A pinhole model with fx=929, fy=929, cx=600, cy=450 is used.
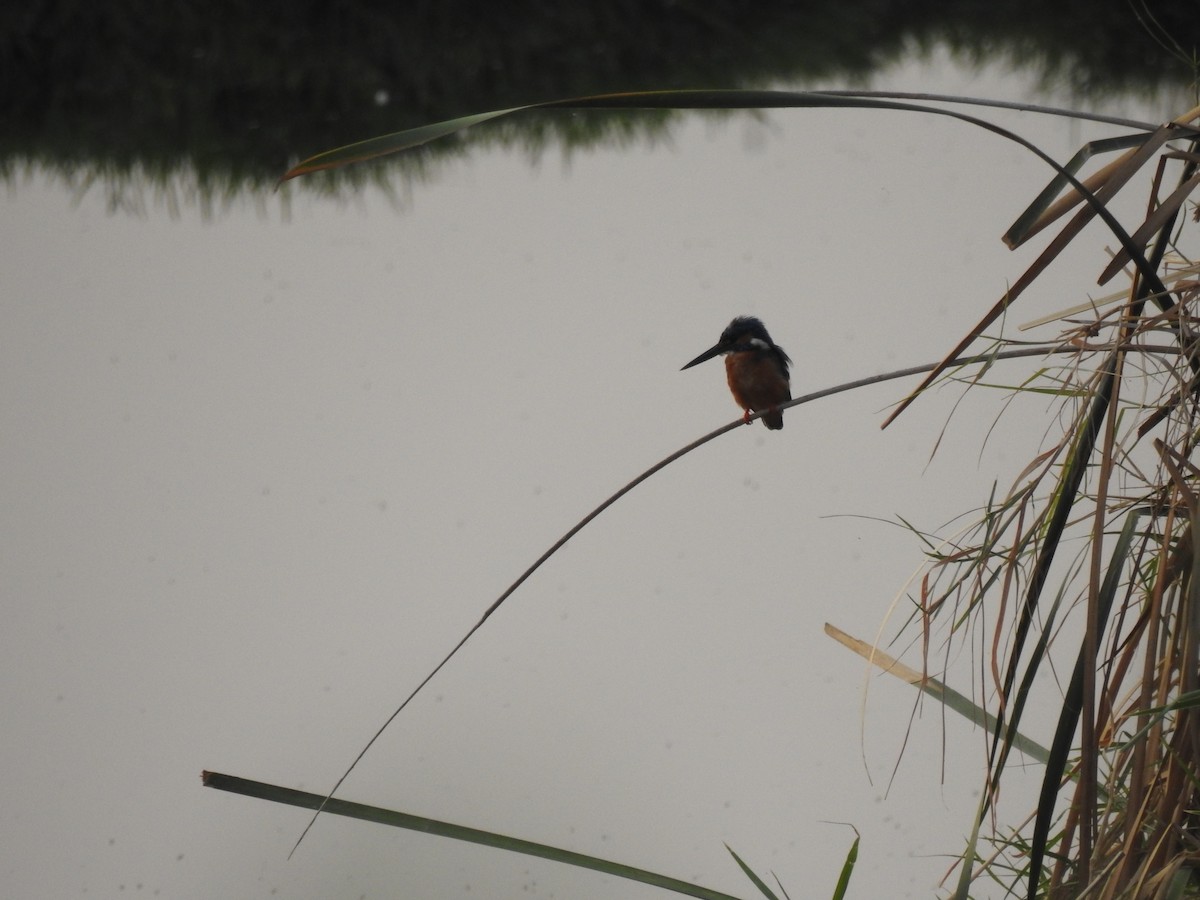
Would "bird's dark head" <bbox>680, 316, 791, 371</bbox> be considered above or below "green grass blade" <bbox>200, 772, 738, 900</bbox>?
above

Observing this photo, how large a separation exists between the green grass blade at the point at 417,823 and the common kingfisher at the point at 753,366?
957mm

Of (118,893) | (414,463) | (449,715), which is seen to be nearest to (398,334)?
(414,463)

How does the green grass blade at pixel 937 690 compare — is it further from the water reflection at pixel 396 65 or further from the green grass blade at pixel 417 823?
the water reflection at pixel 396 65

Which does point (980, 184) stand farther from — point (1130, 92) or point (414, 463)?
point (414, 463)

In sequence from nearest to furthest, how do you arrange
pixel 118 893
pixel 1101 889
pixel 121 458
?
pixel 1101 889 → pixel 118 893 → pixel 121 458

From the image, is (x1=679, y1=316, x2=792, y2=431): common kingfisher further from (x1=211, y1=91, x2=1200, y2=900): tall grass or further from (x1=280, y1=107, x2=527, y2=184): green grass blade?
(x1=280, y1=107, x2=527, y2=184): green grass blade

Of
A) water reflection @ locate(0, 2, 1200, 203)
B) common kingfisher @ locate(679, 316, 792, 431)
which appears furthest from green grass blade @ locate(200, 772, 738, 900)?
water reflection @ locate(0, 2, 1200, 203)

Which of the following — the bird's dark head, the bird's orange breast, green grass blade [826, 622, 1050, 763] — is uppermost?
the bird's dark head

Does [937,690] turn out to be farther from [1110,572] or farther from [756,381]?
[756,381]

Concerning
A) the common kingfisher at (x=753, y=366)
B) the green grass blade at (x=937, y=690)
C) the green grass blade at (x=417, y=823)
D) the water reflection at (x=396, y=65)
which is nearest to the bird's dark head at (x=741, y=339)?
the common kingfisher at (x=753, y=366)

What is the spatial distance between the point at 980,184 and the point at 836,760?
3.47ft

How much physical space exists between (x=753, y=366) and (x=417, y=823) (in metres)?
1.04

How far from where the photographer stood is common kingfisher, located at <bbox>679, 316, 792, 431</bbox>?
1434mm

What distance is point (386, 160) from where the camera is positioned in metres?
→ 1.68
